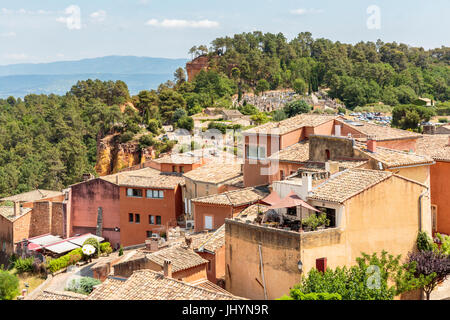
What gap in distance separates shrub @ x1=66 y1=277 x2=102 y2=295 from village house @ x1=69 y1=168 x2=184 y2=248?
6.71 m

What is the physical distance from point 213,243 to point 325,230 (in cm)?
540

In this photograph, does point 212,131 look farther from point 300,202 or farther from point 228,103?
point 300,202

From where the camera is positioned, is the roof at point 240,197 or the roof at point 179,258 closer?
the roof at point 179,258

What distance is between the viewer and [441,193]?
18953mm

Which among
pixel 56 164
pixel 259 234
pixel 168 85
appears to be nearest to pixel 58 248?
pixel 259 234

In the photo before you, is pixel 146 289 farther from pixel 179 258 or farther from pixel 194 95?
pixel 194 95

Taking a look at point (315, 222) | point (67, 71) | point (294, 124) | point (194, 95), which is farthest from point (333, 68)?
point (315, 222)

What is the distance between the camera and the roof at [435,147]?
63.6ft

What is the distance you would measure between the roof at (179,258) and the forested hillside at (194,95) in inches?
1437

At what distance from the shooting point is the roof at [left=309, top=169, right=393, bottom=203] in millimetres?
13961

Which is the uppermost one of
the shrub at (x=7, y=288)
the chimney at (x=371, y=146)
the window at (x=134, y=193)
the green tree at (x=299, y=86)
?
the green tree at (x=299, y=86)

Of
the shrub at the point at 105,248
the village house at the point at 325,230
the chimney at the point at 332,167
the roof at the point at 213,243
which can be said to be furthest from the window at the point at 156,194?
the village house at the point at 325,230

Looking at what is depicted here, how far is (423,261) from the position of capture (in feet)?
46.8

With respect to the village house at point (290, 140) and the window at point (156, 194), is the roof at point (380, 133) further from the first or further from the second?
the window at point (156, 194)
